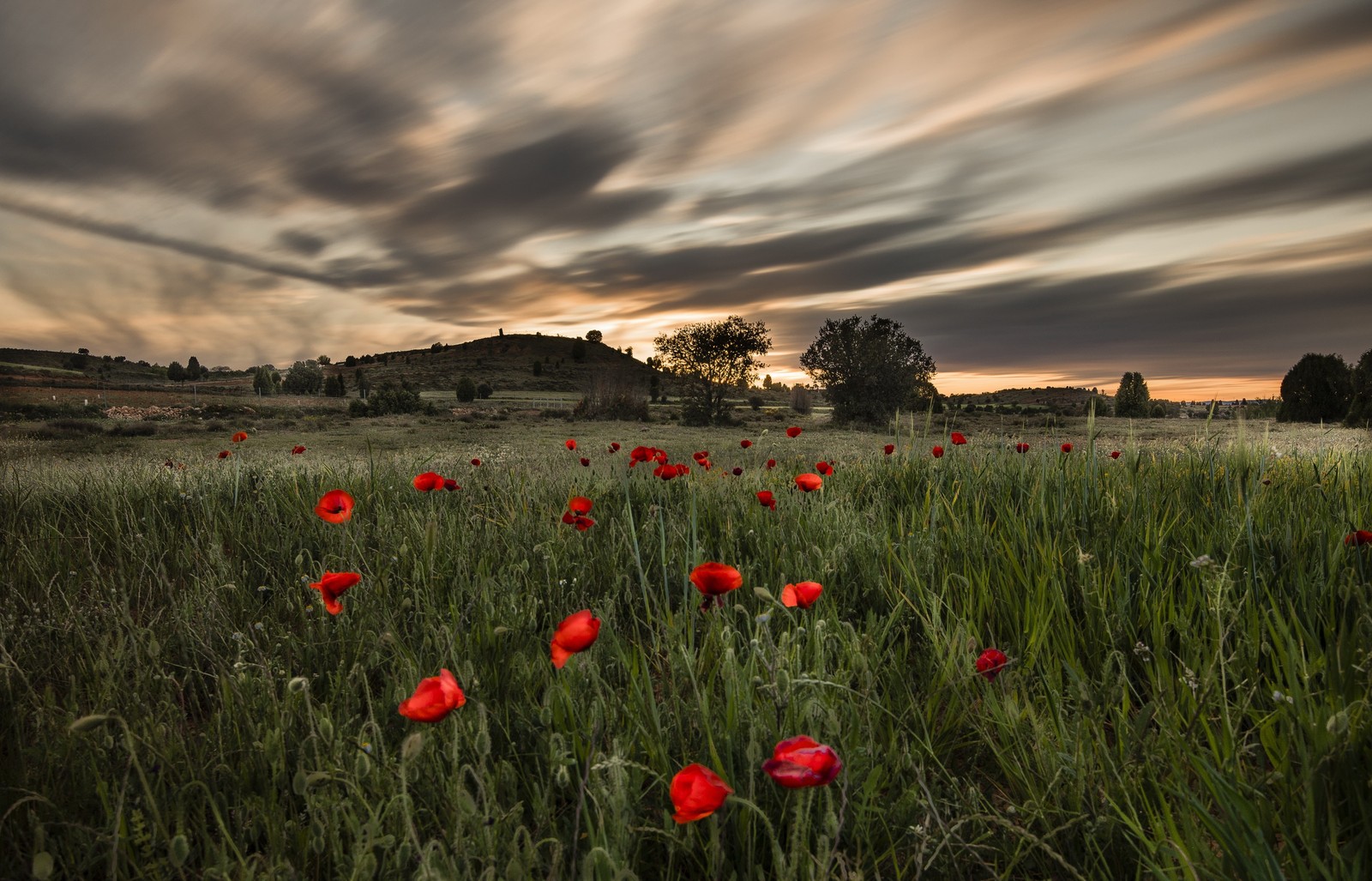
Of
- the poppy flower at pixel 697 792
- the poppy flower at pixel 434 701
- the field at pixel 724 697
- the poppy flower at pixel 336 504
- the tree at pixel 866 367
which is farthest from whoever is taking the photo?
the tree at pixel 866 367

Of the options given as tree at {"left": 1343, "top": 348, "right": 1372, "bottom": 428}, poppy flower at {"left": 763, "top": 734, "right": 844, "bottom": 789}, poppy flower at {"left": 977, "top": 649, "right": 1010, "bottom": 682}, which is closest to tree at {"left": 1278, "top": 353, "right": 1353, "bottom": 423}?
tree at {"left": 1343, "top": 348, "right": 1372, "bottom": 428}

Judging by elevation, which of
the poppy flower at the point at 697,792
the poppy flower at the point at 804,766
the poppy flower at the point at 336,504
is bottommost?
the poppy flower at the point at 697,792

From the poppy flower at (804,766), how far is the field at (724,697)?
0.21ft

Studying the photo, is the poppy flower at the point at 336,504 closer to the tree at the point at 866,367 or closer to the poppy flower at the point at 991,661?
the poppy flower at the point at 991,661

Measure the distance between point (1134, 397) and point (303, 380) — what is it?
7079cm

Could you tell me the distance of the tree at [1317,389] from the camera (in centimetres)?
3123

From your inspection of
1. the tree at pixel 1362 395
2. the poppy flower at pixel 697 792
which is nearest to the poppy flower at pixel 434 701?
the poppy flower at pixel 697 792

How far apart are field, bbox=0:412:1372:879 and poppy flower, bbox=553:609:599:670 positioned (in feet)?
0.56

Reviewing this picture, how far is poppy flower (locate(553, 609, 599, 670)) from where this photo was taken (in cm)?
136

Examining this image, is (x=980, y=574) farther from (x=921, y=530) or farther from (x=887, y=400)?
(x=887, y=400)

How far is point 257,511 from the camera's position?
4543 millimetres

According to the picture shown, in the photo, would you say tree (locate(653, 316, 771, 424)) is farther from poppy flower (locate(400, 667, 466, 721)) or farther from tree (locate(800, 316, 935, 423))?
poppy flower (locate(400, 667, 466, 721))

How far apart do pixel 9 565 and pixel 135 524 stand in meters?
0.69

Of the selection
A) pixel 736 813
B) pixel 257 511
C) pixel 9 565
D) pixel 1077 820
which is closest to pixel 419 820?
pixel 736 813
